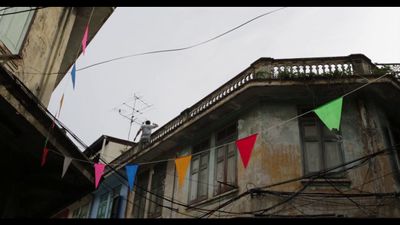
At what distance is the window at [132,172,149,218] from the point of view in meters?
14.7

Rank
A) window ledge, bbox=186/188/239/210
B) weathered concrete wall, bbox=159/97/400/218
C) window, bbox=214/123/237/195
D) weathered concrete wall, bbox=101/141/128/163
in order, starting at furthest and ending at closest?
weathered concrete wall, bbox=101/141/128/163 → window, bbox=214/123/237/195 → window ledge, bbox=186/188/239/210 → weathered concrete wall, bbox=159/97/400/218

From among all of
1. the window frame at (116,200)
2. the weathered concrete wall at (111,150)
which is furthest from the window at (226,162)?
the weathered concrete wall at (111,150)

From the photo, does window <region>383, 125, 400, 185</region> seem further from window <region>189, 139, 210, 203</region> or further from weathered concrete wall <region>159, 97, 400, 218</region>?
window <region>189, 139, 210, 203</region>

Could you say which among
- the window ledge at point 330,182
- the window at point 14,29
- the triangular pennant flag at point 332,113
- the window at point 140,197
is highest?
the window at point 14,29

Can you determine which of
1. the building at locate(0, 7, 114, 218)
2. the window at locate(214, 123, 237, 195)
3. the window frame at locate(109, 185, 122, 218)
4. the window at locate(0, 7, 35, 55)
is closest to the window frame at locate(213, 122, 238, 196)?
the window at locate(214, 123, 237, 195)

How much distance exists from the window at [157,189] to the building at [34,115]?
10.8 ft

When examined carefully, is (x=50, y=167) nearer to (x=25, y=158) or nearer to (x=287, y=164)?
(x=25, y=158)

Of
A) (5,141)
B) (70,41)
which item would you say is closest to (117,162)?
(70,41)

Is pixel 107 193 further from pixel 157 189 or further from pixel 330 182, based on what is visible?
pixel 330 182

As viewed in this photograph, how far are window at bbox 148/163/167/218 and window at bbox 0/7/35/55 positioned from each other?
278 inches

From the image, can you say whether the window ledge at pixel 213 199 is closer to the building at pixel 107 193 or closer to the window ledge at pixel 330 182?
the window ledge at pixel 330 182

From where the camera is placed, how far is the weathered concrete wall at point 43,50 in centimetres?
881

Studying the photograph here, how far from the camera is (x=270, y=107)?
11.5 m
